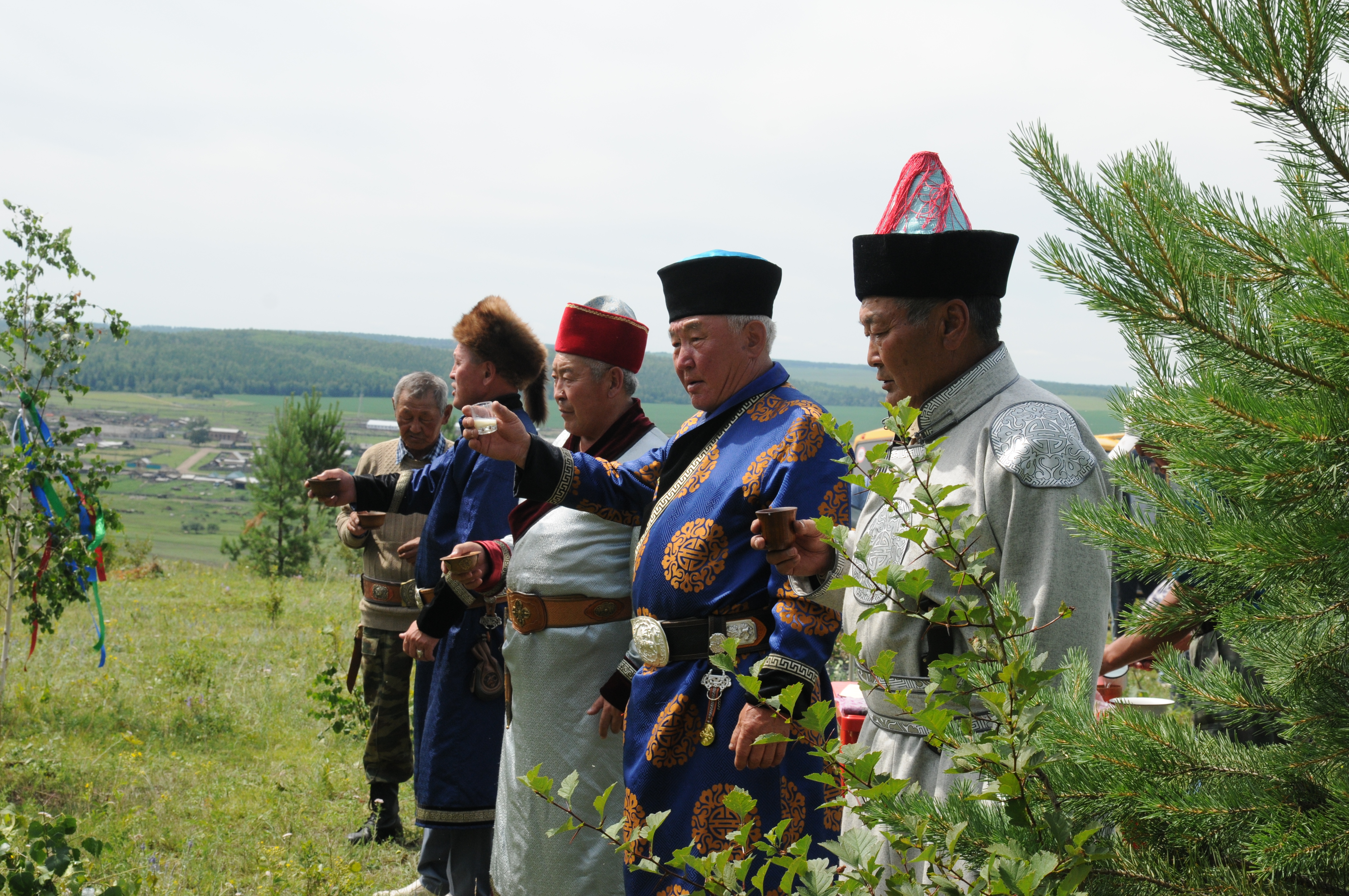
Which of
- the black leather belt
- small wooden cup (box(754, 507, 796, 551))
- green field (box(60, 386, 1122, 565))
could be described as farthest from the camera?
green field (box(60, 386, 1122, 565))

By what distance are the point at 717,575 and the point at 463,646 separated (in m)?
1.69

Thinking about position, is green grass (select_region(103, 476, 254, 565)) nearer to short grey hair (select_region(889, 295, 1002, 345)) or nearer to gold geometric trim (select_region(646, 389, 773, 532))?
gold geometric trim (select_region(646, 389, 773, 532))

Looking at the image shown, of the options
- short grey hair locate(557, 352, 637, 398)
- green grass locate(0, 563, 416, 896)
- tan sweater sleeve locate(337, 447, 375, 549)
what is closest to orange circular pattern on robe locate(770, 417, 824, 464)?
short grey hair locate(557, 352, 637, 398)

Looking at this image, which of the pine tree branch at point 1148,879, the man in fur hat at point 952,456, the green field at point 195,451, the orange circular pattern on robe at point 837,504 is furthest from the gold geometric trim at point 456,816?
the green field at point 195,451

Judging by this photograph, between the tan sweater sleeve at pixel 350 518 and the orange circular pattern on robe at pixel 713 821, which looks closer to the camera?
the orange circular pattern on robe at pixel 713 821

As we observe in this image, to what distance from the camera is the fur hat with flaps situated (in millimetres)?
4207

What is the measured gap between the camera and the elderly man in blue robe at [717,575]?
249 centimetres

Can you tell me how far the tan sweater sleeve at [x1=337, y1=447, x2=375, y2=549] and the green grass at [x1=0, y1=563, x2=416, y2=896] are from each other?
131 centimetres

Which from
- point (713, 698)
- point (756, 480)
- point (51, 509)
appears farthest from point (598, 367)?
point (51, 509)

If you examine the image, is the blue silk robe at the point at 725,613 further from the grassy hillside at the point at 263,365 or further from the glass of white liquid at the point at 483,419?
the grassy hillside at the point at 263,365

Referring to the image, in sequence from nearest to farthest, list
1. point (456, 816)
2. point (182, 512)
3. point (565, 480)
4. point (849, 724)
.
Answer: point (565, 480) → point (849, 724) → point (456, 816) → point (182, 512)

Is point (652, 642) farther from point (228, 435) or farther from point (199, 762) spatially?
point (228, 435)

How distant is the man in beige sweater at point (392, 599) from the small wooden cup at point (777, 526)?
2.96m

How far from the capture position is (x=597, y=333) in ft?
11.5
